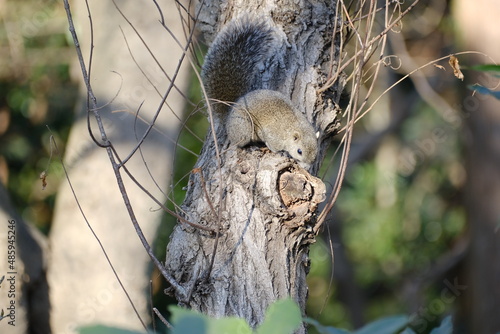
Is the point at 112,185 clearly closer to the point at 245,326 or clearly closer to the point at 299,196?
the point at 299,196

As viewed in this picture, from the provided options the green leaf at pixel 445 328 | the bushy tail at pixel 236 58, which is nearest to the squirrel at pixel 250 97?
the bushy tail at pixel 236 58

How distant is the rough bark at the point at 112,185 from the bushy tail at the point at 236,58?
1502mm

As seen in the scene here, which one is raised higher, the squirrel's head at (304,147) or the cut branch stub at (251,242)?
the squirrel's head at (304,147)

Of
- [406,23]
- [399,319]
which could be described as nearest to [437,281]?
[406,23]

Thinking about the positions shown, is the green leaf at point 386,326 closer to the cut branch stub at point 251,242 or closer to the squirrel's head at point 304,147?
the cut branch stub at point 251,242

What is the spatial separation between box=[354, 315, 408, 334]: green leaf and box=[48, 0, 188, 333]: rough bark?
3063 mm

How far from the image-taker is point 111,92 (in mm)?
3793

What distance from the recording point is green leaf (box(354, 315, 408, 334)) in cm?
51

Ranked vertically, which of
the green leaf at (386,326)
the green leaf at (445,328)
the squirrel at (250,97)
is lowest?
the green leaf at (445,328)

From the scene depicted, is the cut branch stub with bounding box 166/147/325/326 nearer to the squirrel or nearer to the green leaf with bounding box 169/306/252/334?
the squirrel

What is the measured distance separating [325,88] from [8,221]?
2073 millimetres

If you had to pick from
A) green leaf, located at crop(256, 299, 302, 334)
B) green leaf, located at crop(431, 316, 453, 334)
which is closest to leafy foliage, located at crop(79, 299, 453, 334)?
green leaf, located at crop(256, 299, 302, 334)

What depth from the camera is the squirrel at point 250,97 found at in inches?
70.8

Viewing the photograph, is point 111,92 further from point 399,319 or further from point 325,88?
point 399,319
